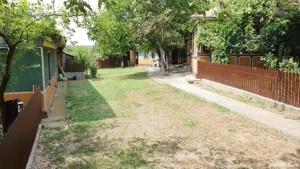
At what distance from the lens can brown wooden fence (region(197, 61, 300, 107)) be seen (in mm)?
8547

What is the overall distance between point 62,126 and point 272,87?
23.9 feet

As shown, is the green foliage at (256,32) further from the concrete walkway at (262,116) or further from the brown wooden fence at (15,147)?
the brown wooden fence at (15,147)

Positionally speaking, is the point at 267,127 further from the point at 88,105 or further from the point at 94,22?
the point at 88,105

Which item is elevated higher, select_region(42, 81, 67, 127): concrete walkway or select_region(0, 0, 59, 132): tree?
select_region(0, 0, 59, 132): tree

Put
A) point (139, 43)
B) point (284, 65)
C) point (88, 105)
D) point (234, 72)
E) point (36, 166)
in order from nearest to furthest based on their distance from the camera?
point (36, 166) → point (88, 105) → point (284, 65) → point (234, 72) → point (139, 43)

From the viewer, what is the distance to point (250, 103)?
33.1ft

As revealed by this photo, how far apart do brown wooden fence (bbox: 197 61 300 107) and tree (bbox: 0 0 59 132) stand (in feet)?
24.6

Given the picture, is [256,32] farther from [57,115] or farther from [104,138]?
[104,138]

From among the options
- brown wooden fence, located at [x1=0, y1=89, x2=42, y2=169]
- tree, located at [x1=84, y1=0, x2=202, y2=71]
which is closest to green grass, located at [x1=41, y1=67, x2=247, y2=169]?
brown wooden fence, located at [x1=0, y1=89, x2=42, y2=169]

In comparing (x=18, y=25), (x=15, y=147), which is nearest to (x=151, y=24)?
(x=18, y=25)

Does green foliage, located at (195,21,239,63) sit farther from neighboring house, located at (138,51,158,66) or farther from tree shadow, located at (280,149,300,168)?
neighboring house, located at (138,51,158,66)

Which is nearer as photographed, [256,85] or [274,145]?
[274,145]

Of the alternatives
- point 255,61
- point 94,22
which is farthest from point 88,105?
point 255,61

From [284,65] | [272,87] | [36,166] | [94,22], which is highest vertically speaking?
[94,22]
